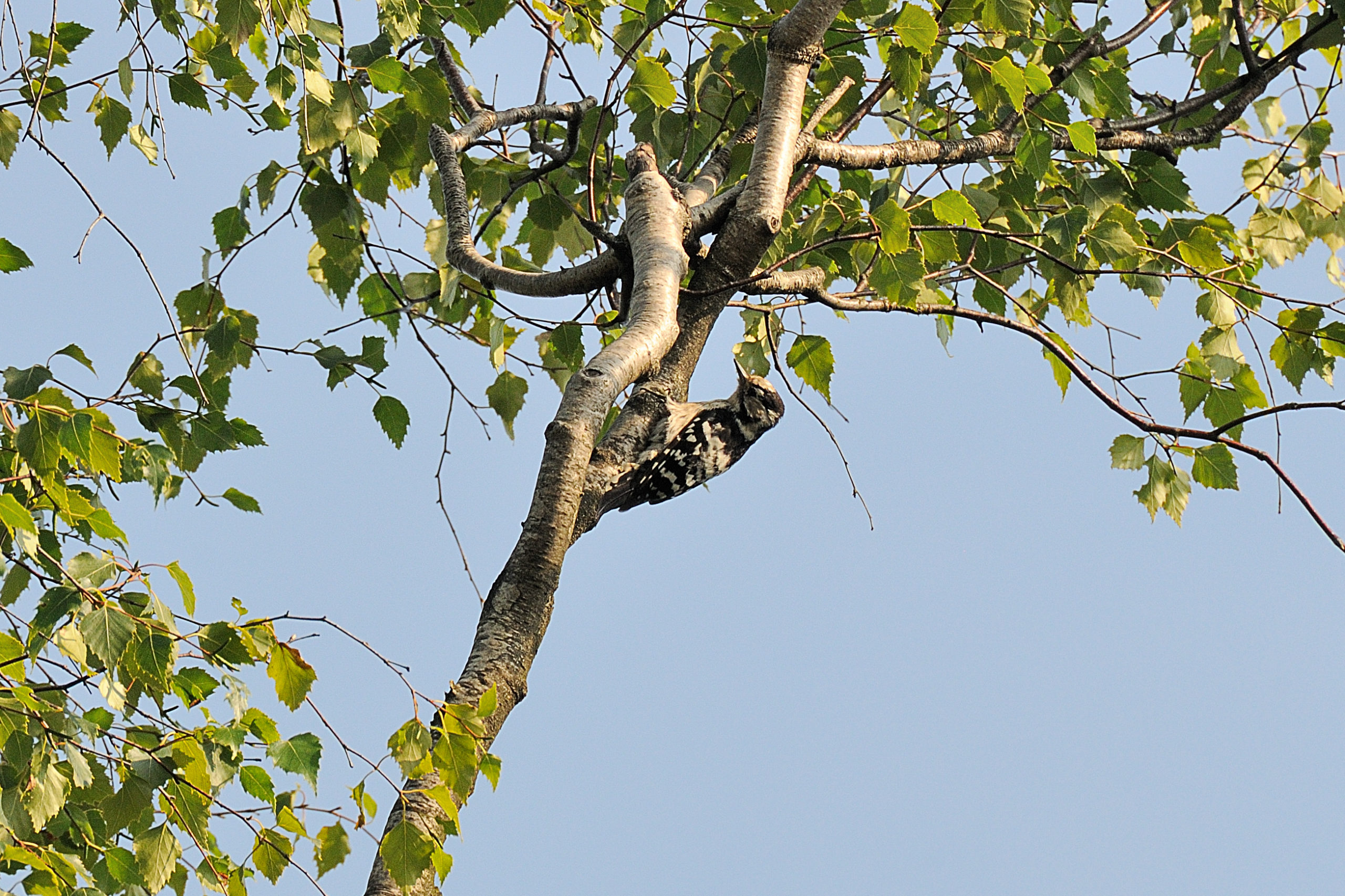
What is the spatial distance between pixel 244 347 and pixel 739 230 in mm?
1854

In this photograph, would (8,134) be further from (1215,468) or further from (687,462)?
(1215,468)

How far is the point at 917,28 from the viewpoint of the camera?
8.86ft

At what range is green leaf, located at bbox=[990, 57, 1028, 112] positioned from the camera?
2869 mm

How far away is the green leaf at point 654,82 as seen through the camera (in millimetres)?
3188

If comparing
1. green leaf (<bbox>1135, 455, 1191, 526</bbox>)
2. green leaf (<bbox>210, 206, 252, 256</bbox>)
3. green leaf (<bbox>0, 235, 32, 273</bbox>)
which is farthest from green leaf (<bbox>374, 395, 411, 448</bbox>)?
green leaf (<bbox>1135, 455, 1191, 526</bbox>)

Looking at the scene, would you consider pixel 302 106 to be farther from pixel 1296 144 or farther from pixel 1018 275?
pixel 1296 144

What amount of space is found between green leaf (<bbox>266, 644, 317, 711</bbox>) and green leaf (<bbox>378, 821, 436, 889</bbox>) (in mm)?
457

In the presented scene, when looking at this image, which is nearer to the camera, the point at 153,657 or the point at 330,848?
the point at 153,657

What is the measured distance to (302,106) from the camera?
273 cm

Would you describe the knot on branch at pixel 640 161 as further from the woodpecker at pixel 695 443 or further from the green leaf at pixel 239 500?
the green leaf at pixel 239 500

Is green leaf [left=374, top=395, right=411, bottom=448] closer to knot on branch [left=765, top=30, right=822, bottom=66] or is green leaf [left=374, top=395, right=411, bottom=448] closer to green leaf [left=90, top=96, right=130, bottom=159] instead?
green leaf [left=90, top=96, right=130, bottom=159]

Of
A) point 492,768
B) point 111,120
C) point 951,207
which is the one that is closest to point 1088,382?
point 951,207

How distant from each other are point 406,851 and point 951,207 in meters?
2.11

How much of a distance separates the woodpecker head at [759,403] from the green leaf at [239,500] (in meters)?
1.49
